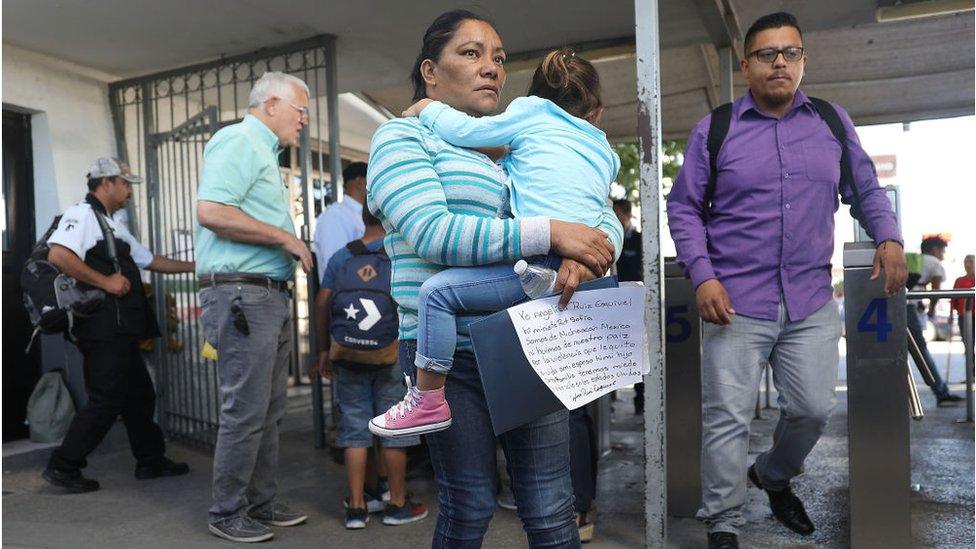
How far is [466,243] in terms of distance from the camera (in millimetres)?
1910

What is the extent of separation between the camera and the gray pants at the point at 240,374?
369 centimetres

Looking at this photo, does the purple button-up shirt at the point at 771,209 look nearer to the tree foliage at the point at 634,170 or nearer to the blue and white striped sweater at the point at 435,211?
the blue and white striped sweater at the point at 435,211

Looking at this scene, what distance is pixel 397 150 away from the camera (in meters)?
1.98

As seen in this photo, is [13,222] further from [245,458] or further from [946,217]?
[946,217]

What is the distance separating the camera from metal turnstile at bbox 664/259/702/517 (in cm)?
403

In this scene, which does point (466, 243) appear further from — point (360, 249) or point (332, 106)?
point (332, 106)

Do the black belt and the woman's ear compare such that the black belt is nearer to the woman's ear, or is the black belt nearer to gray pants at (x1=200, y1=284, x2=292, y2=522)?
gray pants at (x1=200, y1=284, x2=292, y2=522)

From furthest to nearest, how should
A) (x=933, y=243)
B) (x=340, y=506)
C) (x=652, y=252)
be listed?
(x=933, y=243)
(x=340, y=506)
(x=652, y=252)

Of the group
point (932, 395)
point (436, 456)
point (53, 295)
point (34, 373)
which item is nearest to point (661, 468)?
point (436, 456)

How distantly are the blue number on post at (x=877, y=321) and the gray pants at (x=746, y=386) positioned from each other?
105 millimetres

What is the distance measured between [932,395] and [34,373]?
7719mm

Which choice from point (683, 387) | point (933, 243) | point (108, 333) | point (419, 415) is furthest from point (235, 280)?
point (933, 243)

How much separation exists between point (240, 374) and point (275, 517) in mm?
803

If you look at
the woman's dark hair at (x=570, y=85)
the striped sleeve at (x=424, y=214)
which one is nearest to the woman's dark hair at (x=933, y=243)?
the woman's dark hair at (x=570, y=85)
